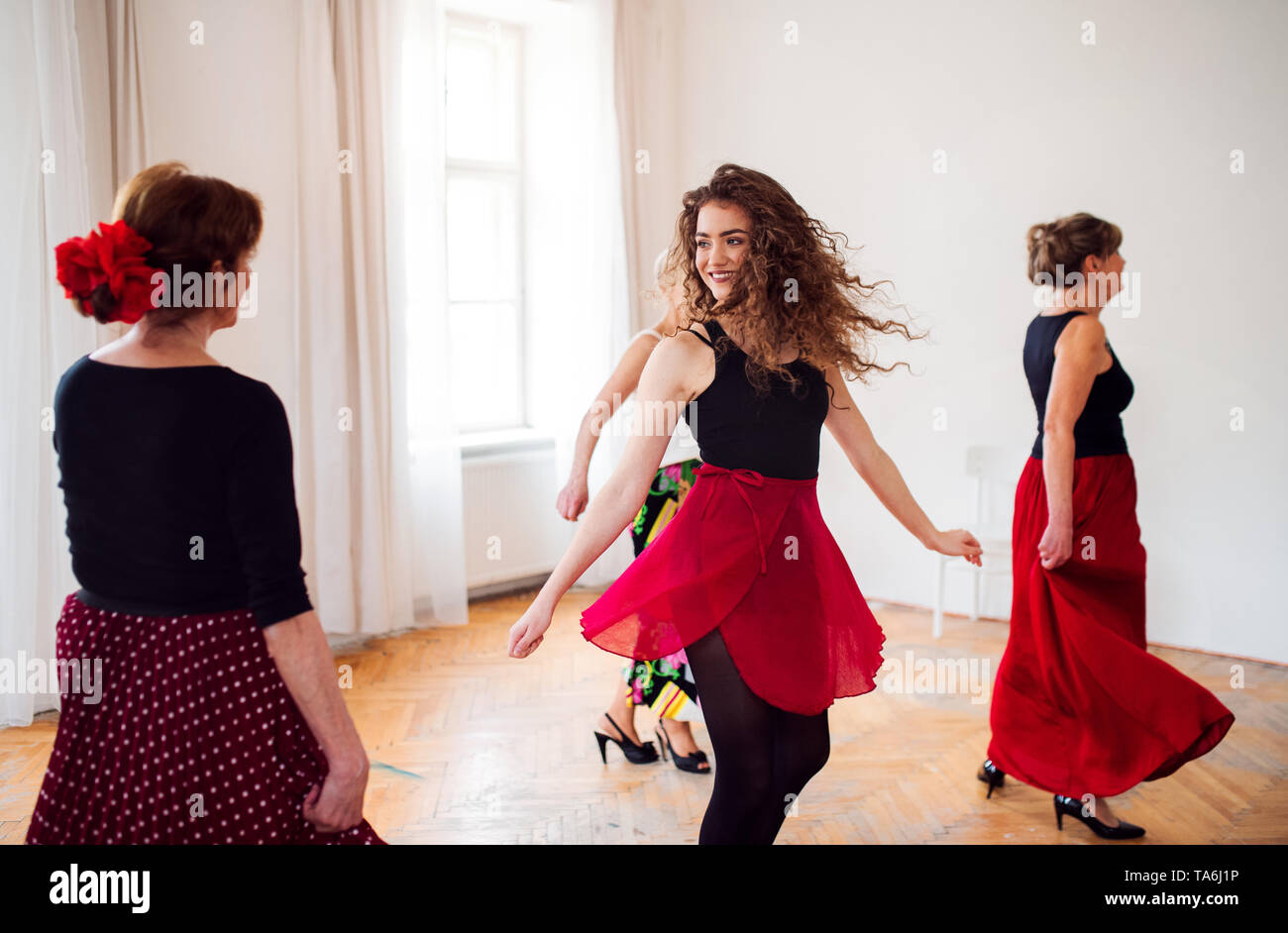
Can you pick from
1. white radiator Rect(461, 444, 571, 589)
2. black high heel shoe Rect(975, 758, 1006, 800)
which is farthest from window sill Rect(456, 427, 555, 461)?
black high heel shoe Rect(975, 758, 1006, 800)

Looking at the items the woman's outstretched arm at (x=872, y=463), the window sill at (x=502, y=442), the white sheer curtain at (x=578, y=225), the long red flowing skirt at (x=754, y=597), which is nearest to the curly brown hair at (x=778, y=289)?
the woman's outstretched arm at (x=872, y=463)

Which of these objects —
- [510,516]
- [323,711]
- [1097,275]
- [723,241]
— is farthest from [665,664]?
[510,516]

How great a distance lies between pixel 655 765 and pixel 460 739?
75 cm

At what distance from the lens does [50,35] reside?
3.63 meters

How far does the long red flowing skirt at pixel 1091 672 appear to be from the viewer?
2.81m

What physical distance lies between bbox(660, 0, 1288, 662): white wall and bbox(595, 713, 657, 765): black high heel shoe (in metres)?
2.50

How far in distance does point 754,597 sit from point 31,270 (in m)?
3.08

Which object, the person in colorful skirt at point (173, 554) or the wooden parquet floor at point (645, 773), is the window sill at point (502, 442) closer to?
the wooden parquet floor at point (645, 773)

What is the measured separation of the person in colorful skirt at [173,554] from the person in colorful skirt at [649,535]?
5.03 feet

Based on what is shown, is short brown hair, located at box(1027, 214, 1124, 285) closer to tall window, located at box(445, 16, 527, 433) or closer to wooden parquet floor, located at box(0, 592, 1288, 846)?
wooden parquet floor, located at box(0, 592, 1288, 846)

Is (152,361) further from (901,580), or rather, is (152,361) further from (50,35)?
(901,580)

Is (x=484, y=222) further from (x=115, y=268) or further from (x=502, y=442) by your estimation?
(x=115, y=268)

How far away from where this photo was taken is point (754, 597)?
204 cm

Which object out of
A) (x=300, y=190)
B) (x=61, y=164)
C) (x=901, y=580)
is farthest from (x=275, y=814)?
(x=901, y=580)
